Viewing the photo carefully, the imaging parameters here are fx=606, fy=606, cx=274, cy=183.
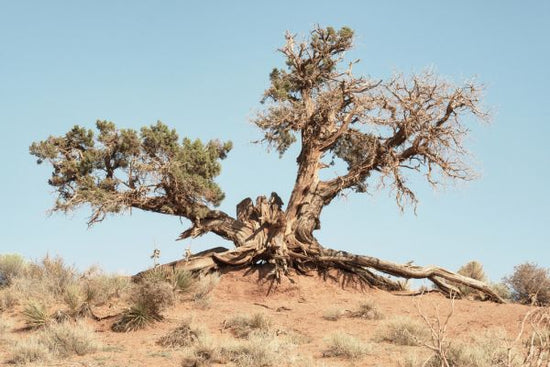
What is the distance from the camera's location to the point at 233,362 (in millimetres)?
12547

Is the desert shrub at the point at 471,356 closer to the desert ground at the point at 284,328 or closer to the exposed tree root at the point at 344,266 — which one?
the desert ground at the point at 284,328

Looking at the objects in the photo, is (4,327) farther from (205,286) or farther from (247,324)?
(247,324)

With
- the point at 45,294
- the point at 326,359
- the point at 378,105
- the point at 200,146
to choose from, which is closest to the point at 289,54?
the point at 378,105

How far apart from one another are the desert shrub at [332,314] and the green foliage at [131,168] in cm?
616

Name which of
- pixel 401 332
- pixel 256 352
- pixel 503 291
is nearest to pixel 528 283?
pixel 503 291

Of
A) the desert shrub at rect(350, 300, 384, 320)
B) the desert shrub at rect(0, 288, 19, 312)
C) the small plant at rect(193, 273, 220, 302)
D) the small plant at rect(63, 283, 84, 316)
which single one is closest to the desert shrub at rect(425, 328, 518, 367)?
the desert shrub at rect(350, 300, 384, 320)

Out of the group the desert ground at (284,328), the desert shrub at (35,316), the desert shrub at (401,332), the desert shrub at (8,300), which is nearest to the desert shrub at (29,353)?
the desert ground at (284,328)

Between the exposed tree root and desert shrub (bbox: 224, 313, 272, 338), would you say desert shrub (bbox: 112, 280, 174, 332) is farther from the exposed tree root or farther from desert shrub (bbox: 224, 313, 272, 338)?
the exposed tree root

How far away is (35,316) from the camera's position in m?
16.3

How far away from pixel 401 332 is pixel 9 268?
15469 millimetres

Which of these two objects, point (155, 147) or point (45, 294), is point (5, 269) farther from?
point (155, 147)

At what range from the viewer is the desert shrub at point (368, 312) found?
17.1 metres

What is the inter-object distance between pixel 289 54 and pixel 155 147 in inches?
264

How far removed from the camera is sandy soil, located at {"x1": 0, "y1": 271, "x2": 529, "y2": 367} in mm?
13055
